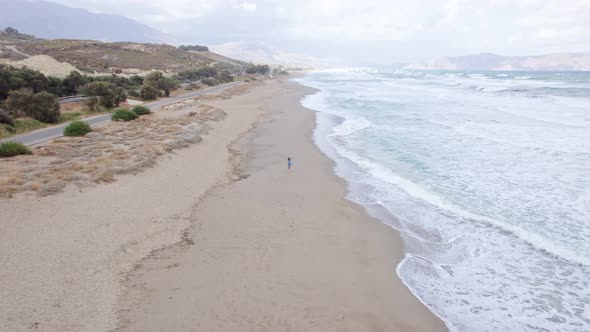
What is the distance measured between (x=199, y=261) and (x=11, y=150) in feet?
39.7

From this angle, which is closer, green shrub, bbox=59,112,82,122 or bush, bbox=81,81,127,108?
green shrub, bbox=59,112,82,122

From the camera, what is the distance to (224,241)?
8.74m

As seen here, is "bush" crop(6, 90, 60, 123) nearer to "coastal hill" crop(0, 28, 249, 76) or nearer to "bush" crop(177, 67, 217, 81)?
"coastal hill" crop(0, 28, 249, 76)

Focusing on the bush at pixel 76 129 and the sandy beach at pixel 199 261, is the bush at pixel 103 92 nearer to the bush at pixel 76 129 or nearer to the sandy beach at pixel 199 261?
the bush at pixel 76 129

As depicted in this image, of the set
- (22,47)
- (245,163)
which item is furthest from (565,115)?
(22,47)

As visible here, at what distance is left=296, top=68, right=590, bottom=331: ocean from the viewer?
6.91 meters

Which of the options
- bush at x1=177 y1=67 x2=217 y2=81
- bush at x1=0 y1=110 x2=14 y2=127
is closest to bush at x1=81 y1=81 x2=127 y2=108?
bush at x1=0 y1=110 x2=14 y2=127

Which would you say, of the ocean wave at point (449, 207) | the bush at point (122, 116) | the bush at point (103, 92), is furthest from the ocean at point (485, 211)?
the bush at point (103, 92)

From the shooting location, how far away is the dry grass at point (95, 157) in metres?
11.1

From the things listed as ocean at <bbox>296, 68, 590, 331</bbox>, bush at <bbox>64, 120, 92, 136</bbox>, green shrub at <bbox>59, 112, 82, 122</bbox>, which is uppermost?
bush at <bbox>64, 120, 92, 136</bbox>

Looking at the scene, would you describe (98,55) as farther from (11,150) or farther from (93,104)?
(11,150)

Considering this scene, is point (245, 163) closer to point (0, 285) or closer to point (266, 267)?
point (266, 267)

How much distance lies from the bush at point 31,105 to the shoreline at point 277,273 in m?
18.5

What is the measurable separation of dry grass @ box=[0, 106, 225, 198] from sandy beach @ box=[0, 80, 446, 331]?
82 cm
